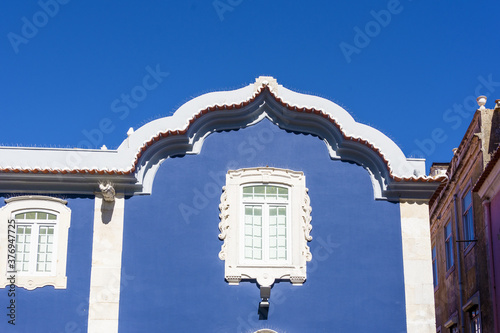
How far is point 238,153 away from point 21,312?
608 centimetres

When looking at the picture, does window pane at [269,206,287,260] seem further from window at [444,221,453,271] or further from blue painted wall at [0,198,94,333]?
window at [444,221,453,271]

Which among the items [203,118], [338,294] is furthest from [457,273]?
[203,118]

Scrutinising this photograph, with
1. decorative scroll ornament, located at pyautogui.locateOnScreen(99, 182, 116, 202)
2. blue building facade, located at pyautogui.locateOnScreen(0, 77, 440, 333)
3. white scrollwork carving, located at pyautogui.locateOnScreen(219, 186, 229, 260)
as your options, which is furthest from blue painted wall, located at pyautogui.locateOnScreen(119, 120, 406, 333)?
decorative scroll ornament, located at pyautogui.locateOnScreen(99, 182, 116, 202)

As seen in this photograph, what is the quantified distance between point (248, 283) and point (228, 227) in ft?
4.45

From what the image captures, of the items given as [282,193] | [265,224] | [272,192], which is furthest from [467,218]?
[265,224]

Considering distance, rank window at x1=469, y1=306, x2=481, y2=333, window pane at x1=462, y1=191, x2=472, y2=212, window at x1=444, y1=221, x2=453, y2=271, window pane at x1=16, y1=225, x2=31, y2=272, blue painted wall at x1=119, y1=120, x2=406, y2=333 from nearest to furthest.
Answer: blue painted wall at x1=119, y1=120, x2=406, y2=333 < window pane at x1=16, y1=225, x2=31, y2=272 < window at x1=469, y1=306, x2=481, y2=333 < window pane at x1=462, y1=191, x2=472, y2=212 < window at x1=444, y1=221, x2=453, y2=271

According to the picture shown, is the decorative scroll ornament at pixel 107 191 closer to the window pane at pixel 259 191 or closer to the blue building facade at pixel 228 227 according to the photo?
the blue building facade at pixel 228 227

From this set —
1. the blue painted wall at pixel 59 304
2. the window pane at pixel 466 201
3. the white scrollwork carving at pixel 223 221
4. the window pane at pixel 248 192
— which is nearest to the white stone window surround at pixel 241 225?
the white scrollwork carving at pixel 223 221

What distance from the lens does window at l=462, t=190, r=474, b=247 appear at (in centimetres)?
2680

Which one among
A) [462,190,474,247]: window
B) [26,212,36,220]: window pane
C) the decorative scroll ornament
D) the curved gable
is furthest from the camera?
[462,190,474,247]: window

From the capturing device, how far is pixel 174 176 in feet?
64.5

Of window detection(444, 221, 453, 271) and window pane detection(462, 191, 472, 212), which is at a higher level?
window pane detection(462, 191, 472, 212)

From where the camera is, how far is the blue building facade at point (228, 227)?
60.8 ft

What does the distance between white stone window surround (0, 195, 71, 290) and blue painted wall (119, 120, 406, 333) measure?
1409 millimetres
